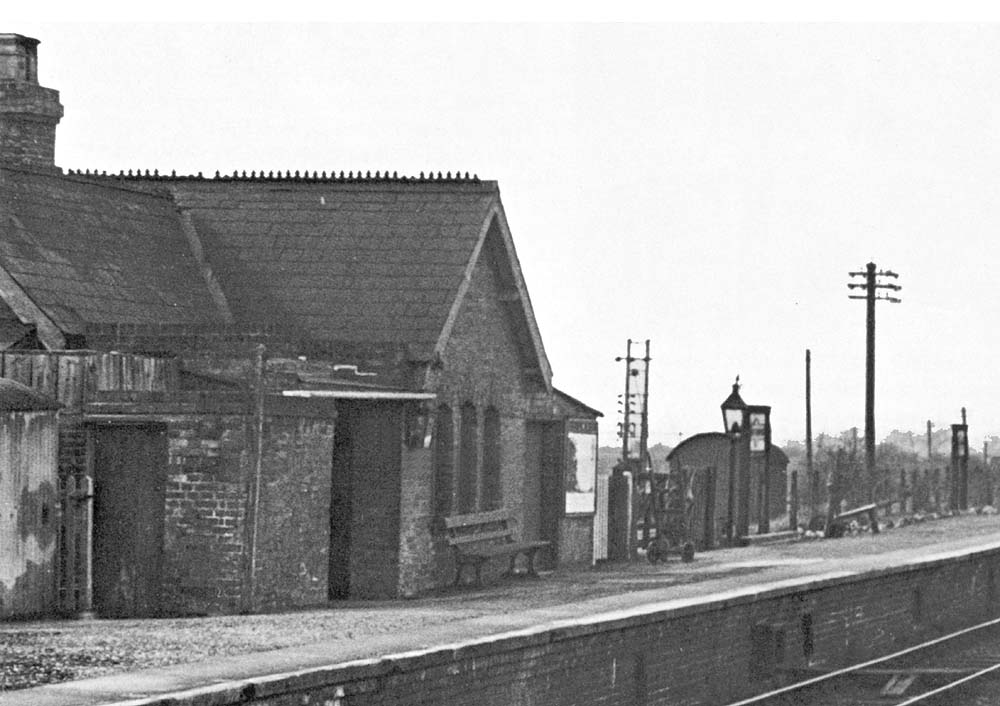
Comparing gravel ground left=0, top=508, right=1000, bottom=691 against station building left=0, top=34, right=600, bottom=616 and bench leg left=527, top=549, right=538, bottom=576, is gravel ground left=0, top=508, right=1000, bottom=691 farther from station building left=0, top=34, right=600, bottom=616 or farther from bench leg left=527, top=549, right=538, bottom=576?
station building left=0, top=34, right=600, bottom=616

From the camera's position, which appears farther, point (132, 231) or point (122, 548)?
point (132, 231)

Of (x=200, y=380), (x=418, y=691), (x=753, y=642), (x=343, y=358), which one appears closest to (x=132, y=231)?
(x=343, y=358)

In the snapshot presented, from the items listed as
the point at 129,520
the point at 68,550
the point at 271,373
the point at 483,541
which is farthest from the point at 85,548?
the point at 483,541

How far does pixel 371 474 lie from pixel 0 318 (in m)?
4.42

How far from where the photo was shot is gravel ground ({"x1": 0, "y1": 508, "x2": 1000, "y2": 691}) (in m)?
13.7

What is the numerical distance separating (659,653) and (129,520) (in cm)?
509

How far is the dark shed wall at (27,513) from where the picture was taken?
57.4ft

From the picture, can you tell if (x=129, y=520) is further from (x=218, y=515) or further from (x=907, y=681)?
(x=907, y=681)

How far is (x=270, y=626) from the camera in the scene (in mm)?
16812

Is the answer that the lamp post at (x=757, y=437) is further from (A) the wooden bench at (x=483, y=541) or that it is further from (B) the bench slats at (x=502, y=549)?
(B) the bench slats at (x=502, y=549)

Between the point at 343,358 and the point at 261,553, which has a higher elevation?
the point at 343,358

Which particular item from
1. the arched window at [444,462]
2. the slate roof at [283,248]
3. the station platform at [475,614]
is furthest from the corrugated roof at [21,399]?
the arched window at [444,462]

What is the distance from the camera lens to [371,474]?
74.3 feet

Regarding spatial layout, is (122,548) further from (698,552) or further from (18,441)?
(698,552)
